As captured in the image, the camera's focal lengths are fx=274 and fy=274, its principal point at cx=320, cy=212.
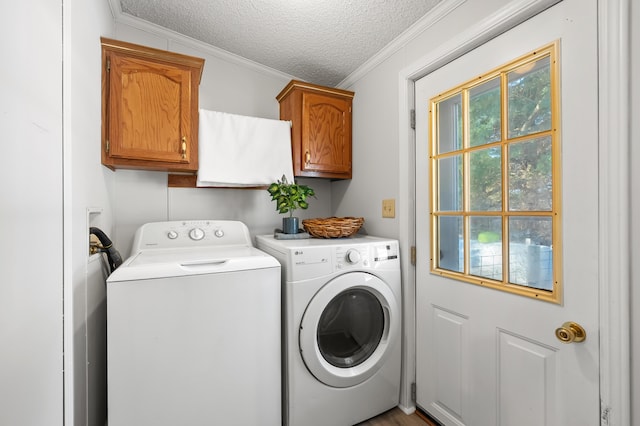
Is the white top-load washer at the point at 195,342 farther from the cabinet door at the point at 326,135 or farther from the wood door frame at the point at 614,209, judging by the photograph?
the wood door frame at the point at 614,209

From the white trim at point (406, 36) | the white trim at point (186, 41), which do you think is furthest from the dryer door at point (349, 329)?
the white trim at point (186, 41)

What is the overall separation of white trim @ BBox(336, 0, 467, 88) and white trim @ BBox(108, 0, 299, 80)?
55cm

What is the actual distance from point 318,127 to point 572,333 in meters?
1.69

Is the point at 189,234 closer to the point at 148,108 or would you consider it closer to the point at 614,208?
the point at 148,108

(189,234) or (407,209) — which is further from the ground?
(407,209)

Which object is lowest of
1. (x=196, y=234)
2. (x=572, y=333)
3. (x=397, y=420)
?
(x=397, y=420)

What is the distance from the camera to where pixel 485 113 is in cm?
128

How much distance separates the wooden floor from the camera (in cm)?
152

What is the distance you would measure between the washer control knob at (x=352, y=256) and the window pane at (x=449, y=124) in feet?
2.34

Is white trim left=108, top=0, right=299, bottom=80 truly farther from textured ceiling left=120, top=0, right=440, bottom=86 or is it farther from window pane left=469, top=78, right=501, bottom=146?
window pane left=469, top=78, right=501, bottom=146

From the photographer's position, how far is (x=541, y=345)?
106 centimetres

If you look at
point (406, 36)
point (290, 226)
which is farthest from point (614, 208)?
point (290, 226)

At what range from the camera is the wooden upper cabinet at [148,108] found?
1379 millimetres

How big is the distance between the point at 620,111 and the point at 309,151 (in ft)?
4.86
